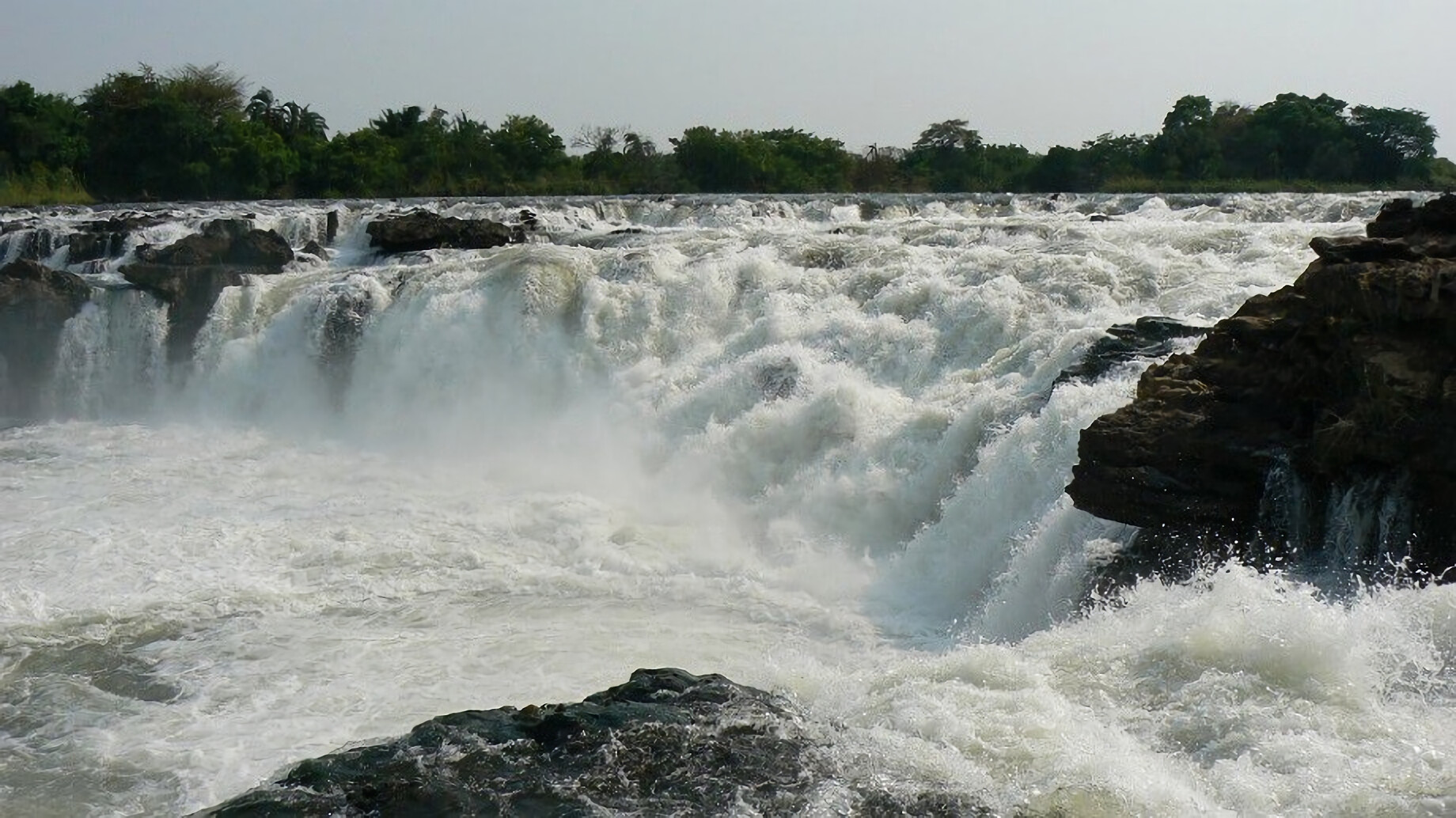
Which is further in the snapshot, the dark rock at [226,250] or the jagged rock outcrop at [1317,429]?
the dark rock at [226,250]

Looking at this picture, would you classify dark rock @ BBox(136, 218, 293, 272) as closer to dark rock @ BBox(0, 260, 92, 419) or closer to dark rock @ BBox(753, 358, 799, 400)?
dark rock @ BBox(0, 260, 92, 419)

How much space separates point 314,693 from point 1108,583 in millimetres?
4560

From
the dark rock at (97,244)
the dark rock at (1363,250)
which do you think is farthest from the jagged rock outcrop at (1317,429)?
the dark rock at (97,244)

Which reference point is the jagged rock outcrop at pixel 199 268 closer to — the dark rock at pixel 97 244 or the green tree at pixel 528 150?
the dark rock at pixel 97 244

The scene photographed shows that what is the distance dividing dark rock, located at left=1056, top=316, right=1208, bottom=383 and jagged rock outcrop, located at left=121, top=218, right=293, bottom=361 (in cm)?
1220

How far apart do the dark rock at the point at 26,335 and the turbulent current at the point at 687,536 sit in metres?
0.27

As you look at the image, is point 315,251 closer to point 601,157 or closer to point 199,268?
point 199,268

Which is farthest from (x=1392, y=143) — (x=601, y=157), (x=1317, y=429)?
(x=1317, y=429)

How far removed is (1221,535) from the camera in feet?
24.2

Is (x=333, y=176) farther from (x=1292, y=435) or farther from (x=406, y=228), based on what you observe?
(x=1292, y=435)

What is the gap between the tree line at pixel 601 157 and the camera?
35.3 meters

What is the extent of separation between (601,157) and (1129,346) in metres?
38.2

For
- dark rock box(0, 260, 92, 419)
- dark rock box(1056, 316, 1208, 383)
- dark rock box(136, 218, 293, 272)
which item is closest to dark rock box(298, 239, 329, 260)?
dark rock box(136, 218, 293, 272)

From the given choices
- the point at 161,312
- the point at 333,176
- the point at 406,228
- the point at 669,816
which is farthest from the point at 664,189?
the point at 669,816
